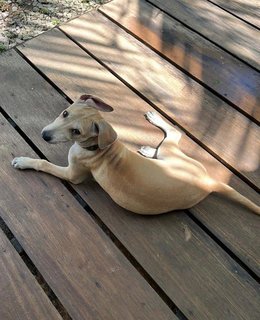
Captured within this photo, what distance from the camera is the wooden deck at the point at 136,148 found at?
2.20 meters

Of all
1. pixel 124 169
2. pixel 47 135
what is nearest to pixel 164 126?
pixel 124 169

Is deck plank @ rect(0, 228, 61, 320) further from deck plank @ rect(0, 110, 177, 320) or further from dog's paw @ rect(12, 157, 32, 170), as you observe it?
dog's paw @ rect(12, 157, 32, 170)

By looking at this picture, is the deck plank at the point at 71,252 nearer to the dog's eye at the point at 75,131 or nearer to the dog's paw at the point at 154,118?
the dog's eye at the point at 75,131

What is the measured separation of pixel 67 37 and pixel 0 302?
220cm

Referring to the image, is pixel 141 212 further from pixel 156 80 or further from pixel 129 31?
pixel 129 31

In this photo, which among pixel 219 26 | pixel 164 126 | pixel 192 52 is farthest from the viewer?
pixel 219 26

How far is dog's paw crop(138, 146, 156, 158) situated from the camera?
8.92 ft

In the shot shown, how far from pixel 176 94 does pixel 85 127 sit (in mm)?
1149

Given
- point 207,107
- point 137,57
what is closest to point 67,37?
point 137,57

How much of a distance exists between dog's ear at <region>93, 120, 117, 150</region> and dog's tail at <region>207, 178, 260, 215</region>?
0.68m

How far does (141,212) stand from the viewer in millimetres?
2404

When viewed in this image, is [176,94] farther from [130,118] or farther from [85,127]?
[85,127]

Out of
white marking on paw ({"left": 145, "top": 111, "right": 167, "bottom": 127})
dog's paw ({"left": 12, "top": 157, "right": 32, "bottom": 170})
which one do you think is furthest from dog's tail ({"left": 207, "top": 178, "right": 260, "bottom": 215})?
dog's paw ({"left": 12, "top": 157, "right": 32, "bottom": 170})

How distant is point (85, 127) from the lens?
7.22ft
